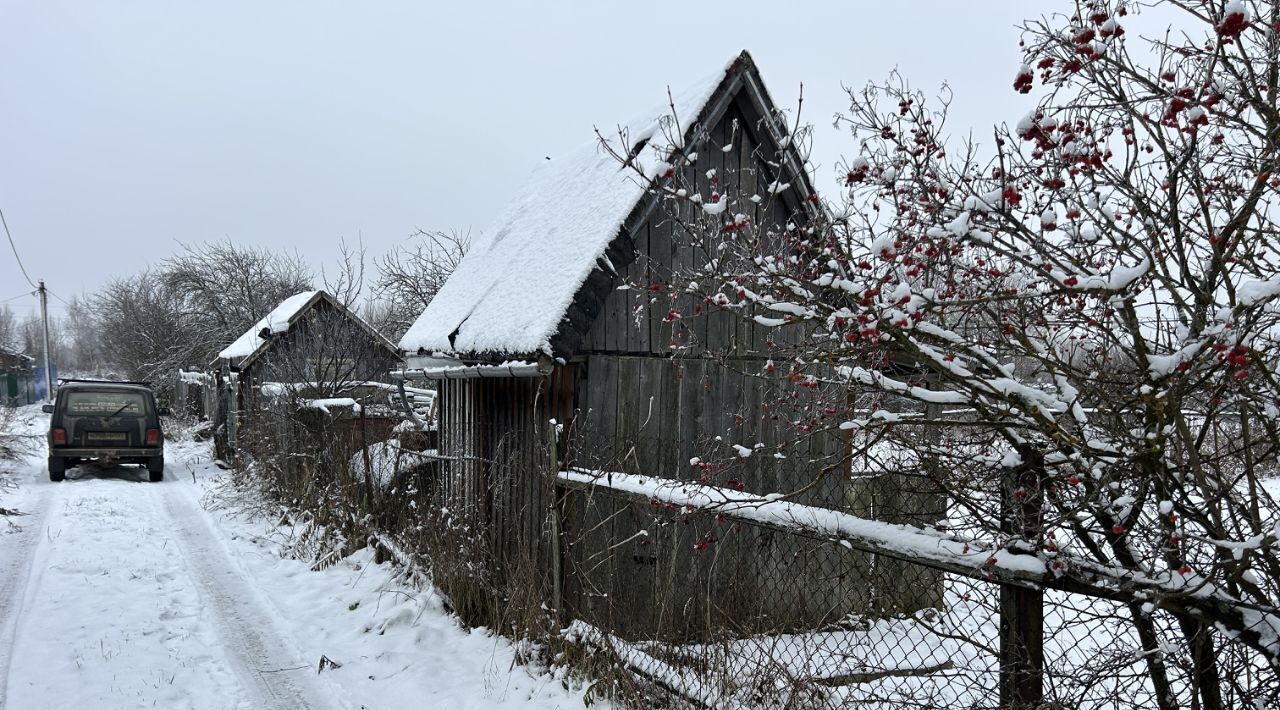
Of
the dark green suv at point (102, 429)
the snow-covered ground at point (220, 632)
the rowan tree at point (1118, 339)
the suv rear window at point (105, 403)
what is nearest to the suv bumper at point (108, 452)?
the dark green suv at point (102, 429)

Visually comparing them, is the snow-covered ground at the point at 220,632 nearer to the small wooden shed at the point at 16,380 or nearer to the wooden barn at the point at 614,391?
the wooden barn at the point at 614,391

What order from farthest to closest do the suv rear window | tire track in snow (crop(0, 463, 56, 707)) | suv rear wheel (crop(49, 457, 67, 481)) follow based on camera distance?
the suv rear window < suv rear wheel (crop(49, 457, 67, 481)) < tire track in snow (crop(0, 463, 56, 707))

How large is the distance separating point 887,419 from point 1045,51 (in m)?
1.35

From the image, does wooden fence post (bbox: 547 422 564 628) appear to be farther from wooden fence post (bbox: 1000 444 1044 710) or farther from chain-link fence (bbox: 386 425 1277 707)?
wooden fence post (bbox: 1000 444 1044 710)

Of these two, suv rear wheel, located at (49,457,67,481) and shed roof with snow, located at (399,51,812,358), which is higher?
shed roof with snow, located at (399,51,812,358)

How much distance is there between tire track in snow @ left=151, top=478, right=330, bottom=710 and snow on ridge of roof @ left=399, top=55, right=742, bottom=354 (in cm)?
267

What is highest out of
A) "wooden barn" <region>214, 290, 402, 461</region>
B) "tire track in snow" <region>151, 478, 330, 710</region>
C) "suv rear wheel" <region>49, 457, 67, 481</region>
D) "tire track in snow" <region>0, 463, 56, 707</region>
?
"wooden barn" <region>214, 290, 402, 461</region>

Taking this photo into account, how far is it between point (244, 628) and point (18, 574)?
295 cm

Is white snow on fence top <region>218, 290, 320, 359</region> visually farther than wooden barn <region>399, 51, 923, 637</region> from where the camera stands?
Yes

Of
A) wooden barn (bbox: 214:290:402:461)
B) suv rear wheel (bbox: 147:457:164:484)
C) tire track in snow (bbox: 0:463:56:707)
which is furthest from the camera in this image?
suv rear wheel (bbox: 147:457:164:484)

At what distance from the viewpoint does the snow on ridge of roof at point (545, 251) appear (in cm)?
600

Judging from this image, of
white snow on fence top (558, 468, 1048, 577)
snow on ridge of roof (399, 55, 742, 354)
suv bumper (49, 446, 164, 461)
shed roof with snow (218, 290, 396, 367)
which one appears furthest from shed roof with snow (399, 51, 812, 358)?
shed roof with snow (218, 290, 396, 367)

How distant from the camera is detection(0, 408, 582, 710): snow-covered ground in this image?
15.8 ft

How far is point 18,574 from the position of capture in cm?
725
